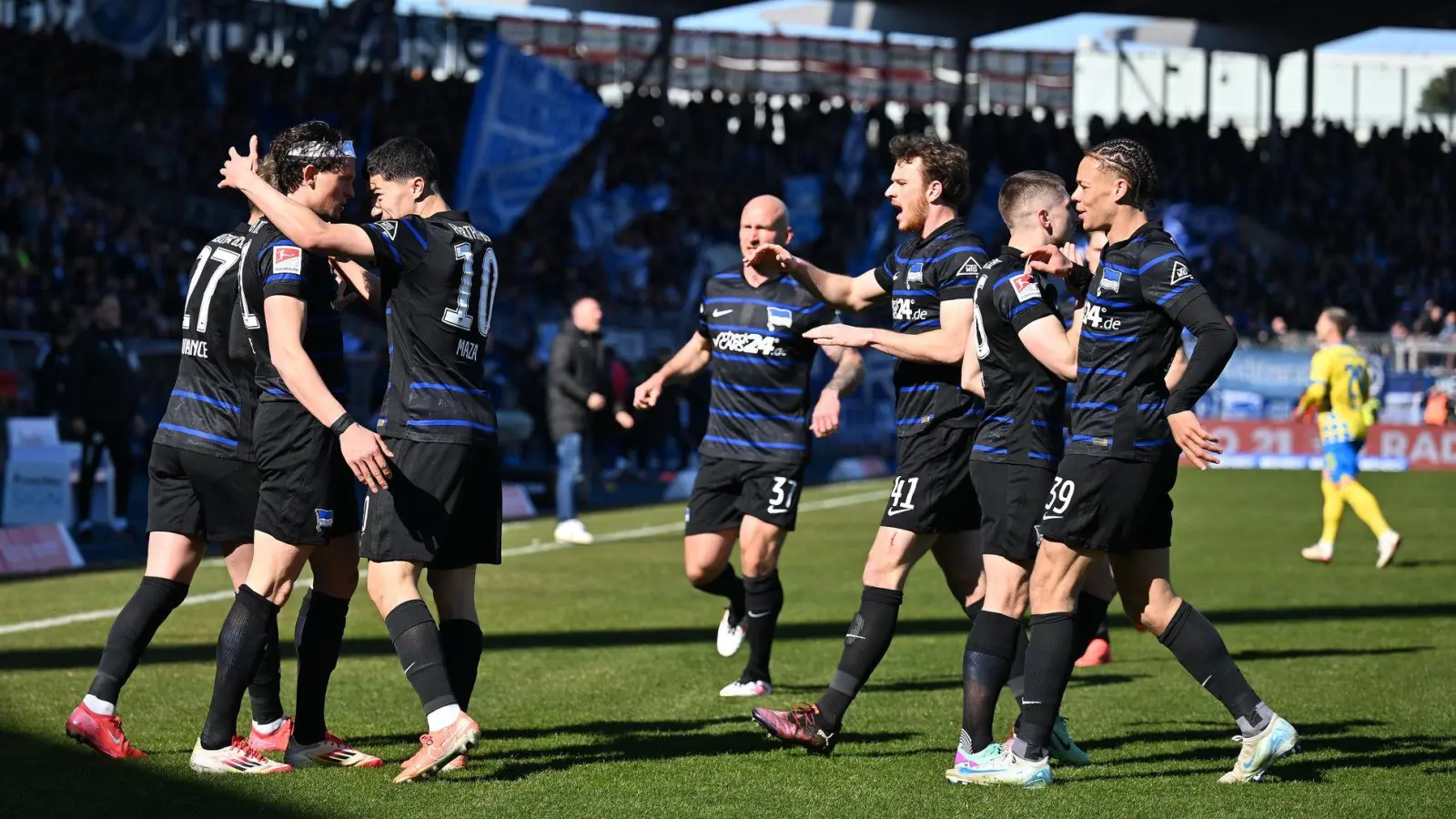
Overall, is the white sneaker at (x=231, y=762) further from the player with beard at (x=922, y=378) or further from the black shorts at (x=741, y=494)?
the black shorts at (x=741, y=494)

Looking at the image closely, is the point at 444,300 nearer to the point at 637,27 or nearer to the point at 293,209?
the point at 293,209

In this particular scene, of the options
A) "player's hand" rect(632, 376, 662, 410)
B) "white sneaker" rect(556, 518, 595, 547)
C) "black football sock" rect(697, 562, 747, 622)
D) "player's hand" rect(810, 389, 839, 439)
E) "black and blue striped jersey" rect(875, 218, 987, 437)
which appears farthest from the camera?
"white sneaker" rect(556, 518, 595, 547)

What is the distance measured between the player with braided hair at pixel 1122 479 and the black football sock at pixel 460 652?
5.93 feet

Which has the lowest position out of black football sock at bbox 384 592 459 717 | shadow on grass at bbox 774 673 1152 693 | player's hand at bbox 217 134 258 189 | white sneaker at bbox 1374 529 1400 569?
white sneaker at bbox 1374 529 1400 569

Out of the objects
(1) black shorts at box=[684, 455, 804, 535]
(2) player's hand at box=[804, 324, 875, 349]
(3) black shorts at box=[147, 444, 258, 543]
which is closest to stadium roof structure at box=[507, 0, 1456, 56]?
(1) black shorts at box=[684, 455, 804, 535]

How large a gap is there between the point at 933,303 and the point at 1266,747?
2.16 m

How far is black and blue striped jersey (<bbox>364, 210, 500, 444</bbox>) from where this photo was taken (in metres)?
6.08

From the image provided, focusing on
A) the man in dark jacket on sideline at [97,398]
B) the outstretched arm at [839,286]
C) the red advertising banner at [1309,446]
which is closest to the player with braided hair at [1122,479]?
the outstretched arm at [839,286]

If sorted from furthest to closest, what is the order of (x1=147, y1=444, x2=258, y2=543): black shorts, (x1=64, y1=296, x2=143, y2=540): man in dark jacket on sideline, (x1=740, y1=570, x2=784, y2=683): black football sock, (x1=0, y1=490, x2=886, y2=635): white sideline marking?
(x1=64, y1=296, x2=143, y2=540): man in dark jacket on sideline → (x1=0, y1=490, x2=886, y2=635): white sideline marking → (x1=740, y1=570, x2=784, y2=683): black football sock → (x1=147, y1=444, x2=258, y2=543): black shorts

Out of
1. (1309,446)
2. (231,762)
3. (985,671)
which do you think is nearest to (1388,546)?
(985,671)

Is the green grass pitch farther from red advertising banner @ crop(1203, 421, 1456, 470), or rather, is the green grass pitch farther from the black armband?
red advertising banner @ crop(1203, 421, 1456, 470)

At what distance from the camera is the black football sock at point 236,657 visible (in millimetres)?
6191

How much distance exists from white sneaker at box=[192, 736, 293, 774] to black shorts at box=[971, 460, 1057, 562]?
275 centimetres

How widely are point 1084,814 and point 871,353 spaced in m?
25.1
